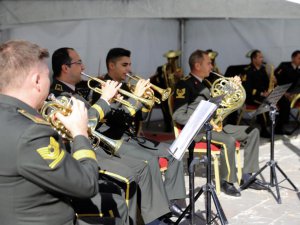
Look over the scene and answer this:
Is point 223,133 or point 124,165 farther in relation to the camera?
point 223,133

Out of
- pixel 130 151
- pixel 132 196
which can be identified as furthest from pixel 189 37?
pixel 132 196

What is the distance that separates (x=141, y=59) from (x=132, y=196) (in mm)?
5803

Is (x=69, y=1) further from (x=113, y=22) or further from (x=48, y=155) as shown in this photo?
(x=48, y=155)

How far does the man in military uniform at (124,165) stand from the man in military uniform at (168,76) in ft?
14.2

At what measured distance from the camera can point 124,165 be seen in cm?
398

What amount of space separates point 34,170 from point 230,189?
3.62 m

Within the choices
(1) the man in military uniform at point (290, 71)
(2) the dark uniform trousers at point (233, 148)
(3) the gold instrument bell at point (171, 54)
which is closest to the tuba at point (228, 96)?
(2) the dark uniform trousers at point (233, 148)

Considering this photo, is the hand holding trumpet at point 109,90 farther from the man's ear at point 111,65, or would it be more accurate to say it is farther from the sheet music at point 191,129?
the man's ear at point 111,65

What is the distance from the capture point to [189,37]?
1011 cm

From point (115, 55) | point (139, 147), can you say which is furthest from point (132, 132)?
point (115, 55)

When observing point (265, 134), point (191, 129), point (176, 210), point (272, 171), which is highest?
point (191, 129)

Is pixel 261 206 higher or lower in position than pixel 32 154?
lower

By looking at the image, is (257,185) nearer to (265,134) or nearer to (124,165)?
(124,165)

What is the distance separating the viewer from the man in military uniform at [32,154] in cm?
204
